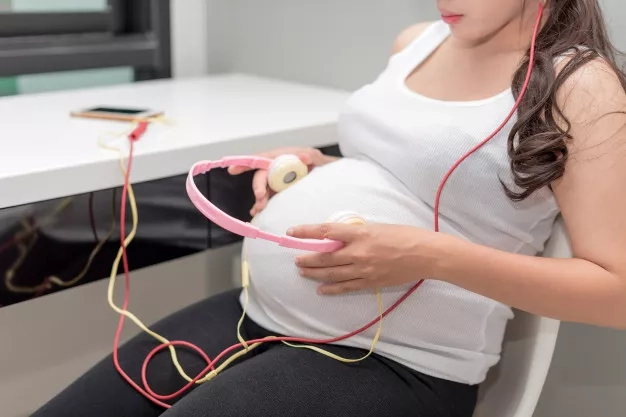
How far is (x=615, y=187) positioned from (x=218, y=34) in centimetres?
123

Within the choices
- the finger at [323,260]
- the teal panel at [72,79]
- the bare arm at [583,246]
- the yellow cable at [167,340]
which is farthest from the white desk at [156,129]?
the bare arm at [583,246]

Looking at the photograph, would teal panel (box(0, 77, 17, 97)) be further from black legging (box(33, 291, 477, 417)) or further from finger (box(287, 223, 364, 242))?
finger (box(287, 223, 364, 242))

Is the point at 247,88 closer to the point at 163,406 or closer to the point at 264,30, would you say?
the point at 264,30

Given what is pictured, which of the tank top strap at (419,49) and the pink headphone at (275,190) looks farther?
the tank top strap at (419,49)

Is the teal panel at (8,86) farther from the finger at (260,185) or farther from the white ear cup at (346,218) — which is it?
the white ear cup at (346,218)

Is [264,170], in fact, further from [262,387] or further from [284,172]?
[262,387]

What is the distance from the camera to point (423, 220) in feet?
2.85

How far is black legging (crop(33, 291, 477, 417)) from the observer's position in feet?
2.52

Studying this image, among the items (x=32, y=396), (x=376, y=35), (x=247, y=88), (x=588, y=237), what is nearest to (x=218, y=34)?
(x=247, y=88)

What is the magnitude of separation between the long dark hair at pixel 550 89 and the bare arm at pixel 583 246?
12mm

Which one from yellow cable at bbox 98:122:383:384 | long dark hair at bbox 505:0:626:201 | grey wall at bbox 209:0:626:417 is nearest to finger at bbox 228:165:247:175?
yellow cable at bbox 98:122:383:384

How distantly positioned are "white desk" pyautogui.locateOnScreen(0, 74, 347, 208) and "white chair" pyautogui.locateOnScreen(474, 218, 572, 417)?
46 cm

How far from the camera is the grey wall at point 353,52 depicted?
112cm

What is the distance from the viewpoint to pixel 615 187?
714mm
